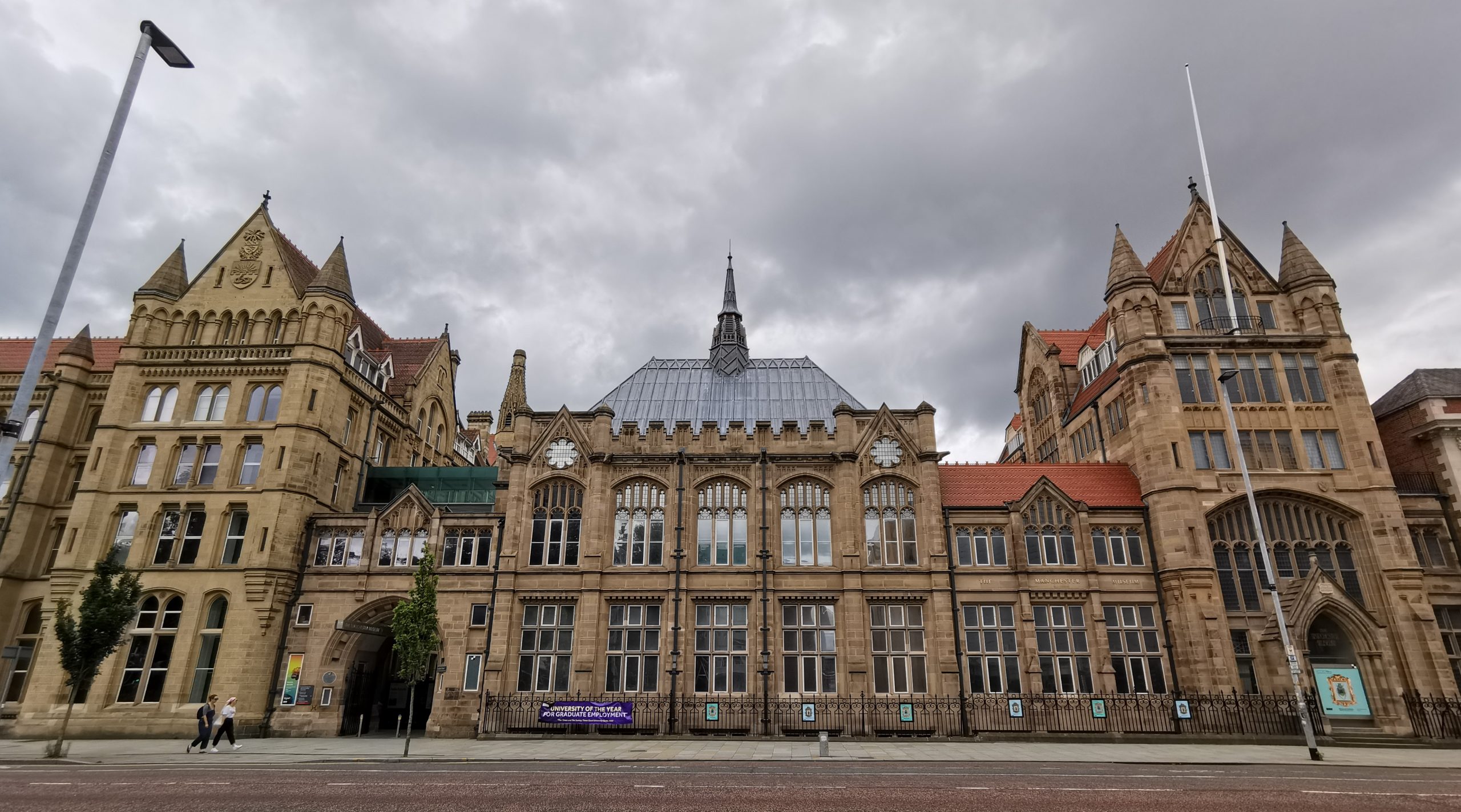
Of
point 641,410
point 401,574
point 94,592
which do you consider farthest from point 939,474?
point 94,592

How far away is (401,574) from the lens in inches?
1249

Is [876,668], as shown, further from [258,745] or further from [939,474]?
[258,745]

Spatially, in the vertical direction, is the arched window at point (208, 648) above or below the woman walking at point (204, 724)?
above

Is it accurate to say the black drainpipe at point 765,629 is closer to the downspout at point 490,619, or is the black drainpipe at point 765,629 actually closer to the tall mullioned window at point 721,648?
the tall mullioned window at point 721,648

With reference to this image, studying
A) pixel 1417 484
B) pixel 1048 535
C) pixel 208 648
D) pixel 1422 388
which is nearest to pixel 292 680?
pixel 208 648

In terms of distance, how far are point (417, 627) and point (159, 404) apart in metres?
21.0

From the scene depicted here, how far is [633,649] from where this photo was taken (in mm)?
30141

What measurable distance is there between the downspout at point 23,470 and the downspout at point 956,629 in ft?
146

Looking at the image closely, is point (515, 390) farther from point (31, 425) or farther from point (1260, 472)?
point (1260, 472)

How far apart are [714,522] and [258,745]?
18.8m

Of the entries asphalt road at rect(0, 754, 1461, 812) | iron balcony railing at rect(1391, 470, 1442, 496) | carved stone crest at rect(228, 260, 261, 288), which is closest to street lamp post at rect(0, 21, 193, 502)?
asphalt road at rect(0, 754, 1461, 812)

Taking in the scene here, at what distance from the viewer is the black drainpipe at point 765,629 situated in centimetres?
2838

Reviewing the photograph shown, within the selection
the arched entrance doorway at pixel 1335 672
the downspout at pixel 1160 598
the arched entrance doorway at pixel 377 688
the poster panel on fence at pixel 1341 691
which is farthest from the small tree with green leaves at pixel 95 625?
the poster panel on fence at pixel 1341 691

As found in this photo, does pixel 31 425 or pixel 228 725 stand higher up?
pixel 31 425
